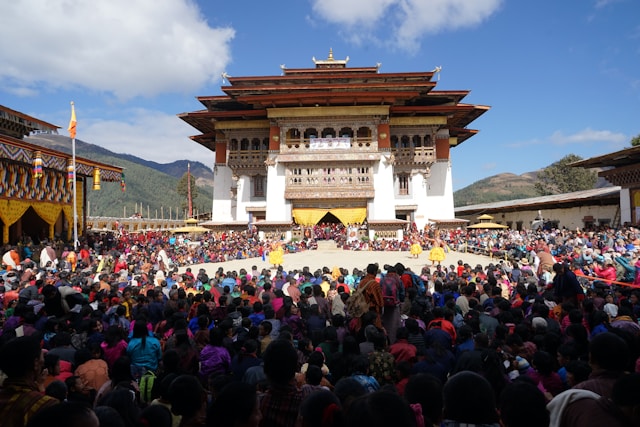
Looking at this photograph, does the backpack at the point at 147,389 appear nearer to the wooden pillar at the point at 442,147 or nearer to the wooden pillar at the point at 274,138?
the wooden pillar at the point at 274,138

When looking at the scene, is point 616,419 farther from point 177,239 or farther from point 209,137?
point 209,137

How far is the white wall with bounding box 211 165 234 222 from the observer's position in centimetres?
3422

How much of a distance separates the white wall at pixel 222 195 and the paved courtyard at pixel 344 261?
1289 centimetres

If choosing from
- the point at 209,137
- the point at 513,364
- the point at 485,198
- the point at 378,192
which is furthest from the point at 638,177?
the point at 485,198

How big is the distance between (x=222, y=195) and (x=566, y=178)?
153 feet

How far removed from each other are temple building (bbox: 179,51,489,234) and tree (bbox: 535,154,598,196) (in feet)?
86.5

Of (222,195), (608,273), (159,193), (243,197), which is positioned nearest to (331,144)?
(243,197)

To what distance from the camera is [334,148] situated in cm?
2959

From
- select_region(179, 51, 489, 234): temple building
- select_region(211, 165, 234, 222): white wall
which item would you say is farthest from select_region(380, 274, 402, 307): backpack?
select_region(211, 165, 234, 222): white wall

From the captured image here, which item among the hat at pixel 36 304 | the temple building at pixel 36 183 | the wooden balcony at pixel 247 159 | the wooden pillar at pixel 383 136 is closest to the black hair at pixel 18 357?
the hat at pixel 36 304

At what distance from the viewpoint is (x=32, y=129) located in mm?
30250

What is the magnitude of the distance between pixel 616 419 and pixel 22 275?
47.0ft

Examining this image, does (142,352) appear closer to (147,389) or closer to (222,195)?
(147,389)

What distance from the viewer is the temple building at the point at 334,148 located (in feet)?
96.5
